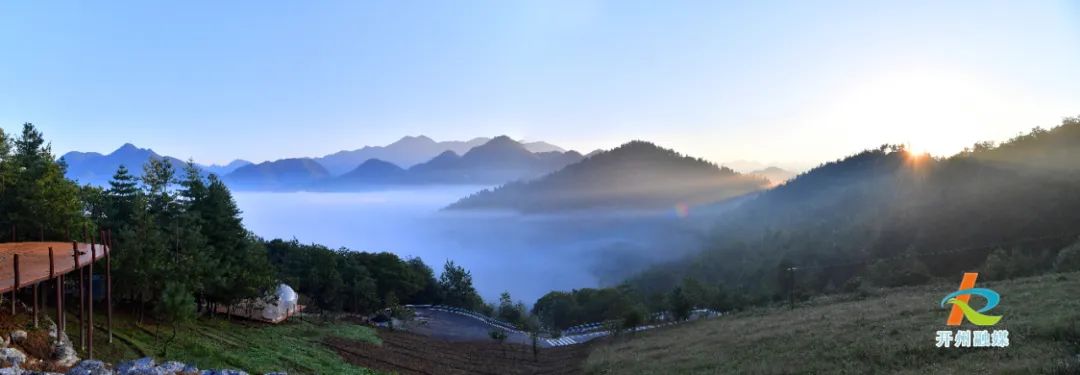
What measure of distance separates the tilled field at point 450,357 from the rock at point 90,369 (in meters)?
12.4

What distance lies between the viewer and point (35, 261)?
13055 millimetres

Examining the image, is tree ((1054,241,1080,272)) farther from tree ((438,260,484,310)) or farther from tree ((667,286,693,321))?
tree ((438,260,484,310))

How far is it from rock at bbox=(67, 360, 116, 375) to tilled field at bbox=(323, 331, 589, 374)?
12435 mm

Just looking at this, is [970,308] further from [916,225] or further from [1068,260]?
[916,225]

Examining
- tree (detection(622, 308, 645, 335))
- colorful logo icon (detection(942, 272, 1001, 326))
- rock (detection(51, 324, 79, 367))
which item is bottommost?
tree (detection(622, 308, 645, 335))

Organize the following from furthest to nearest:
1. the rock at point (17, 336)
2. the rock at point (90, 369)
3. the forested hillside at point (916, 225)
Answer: the forested hillside at point (916, 225) < the rock at point (17, 336) < the rock at point (90, 369)

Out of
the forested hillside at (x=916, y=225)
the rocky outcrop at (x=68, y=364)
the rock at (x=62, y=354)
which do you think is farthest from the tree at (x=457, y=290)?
the rocky outcrop at (x=68, y=364)

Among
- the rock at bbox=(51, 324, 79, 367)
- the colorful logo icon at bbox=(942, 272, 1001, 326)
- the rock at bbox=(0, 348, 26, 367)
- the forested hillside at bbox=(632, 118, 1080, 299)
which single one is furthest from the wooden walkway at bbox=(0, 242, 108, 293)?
the forested hillside at bbox=(632, 118, 1080, 299)

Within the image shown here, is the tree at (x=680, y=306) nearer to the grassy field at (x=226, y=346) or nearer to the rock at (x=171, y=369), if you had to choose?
the grassy field at (x=226, y=346)

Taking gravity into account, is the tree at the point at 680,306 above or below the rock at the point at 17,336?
below

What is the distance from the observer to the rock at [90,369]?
1048 cm

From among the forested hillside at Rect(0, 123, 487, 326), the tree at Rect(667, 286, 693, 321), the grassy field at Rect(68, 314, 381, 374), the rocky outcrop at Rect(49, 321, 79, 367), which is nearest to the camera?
the rocky outcrop at Rect(49, 321, 79, 367)
